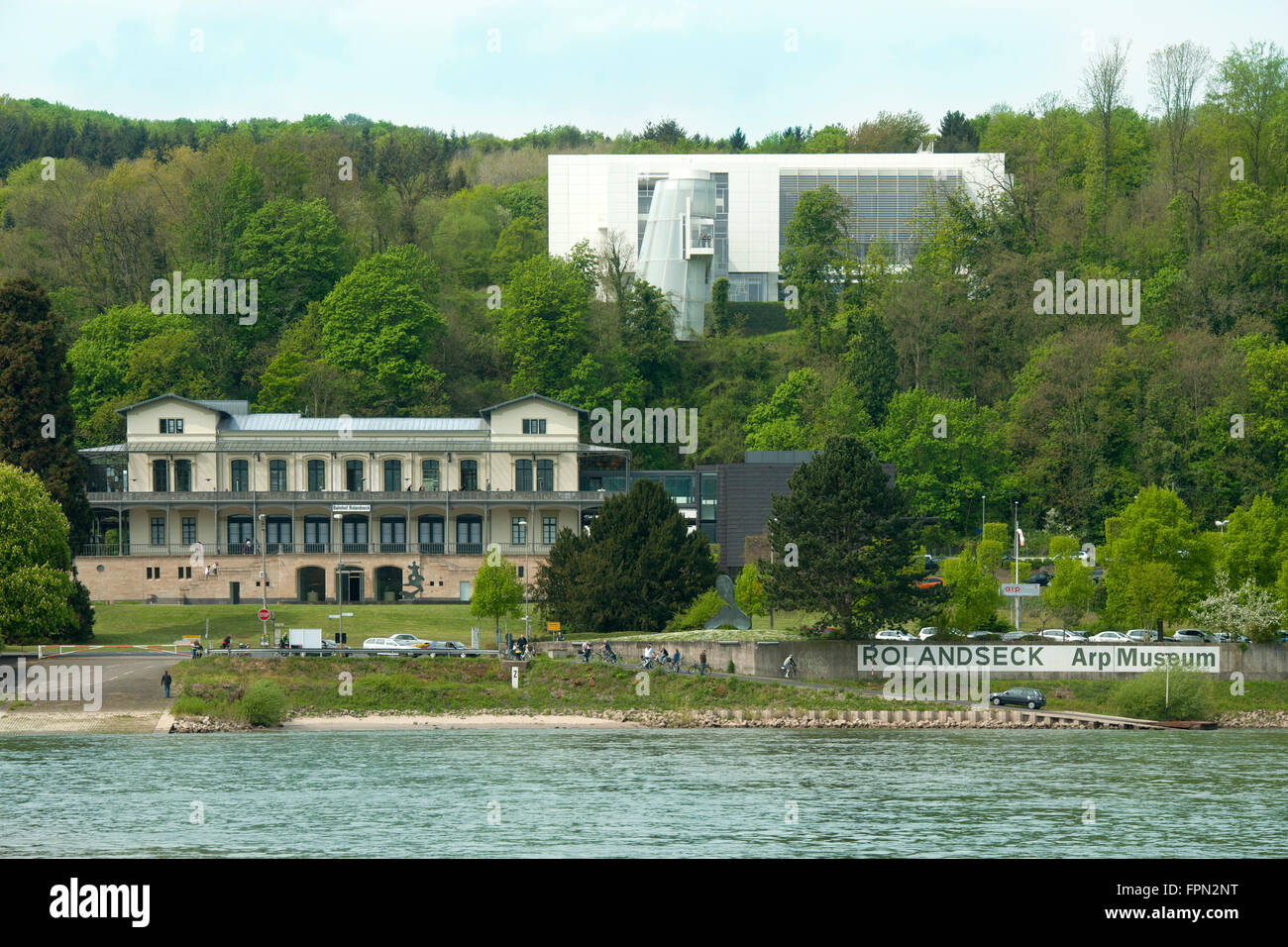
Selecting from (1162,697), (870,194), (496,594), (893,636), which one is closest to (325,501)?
(496,594)

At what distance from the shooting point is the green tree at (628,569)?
247 ft

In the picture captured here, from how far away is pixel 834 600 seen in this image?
67000 millimetres

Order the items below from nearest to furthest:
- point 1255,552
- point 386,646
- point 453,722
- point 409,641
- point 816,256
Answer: point 453,722
point 386,646
point 1255,552
point 409,641
point 816,256

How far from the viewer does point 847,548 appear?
67.1 metres

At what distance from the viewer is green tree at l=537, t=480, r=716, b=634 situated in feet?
247

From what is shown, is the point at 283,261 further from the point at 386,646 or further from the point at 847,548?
the point at 847,548

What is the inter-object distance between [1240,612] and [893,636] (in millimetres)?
15122

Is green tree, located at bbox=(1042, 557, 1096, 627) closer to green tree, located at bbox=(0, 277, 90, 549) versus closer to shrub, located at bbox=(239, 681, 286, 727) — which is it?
shrub, located at bbox=(239, 681, 286, 727)

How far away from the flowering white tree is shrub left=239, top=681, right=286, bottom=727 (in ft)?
131

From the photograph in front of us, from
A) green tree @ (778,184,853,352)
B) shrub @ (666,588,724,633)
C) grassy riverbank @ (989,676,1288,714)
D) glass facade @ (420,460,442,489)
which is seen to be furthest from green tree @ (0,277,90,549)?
green tree @ (778,184,853,352)

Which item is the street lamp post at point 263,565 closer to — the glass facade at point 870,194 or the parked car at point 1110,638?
the parked car at point 1110,638

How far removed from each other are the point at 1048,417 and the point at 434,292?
5241 cm

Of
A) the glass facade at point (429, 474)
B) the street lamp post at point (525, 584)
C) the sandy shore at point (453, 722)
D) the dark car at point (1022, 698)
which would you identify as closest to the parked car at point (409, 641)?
the street lamp post at point (525, 584)
